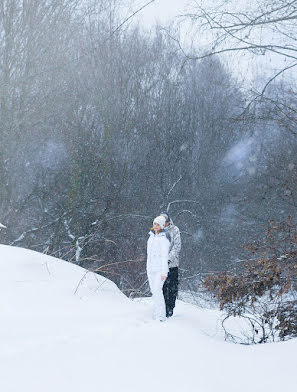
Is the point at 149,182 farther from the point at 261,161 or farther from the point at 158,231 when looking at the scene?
the point at 158,231

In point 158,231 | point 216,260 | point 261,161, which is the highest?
point 261,161

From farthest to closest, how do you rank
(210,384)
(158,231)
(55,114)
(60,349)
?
(55,114) < (158,231) < (60,349) < (210,384)

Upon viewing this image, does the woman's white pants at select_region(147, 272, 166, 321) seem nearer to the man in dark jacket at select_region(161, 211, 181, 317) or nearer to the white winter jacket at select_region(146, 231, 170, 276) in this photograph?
the white winter jacket at select_region(146, 231, 170, 276)

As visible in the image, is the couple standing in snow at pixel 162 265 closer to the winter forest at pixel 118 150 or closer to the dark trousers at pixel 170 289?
the dark trousers at pixel 170 289

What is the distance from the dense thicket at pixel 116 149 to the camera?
16.8 meters

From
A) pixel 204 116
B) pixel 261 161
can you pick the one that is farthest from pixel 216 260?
pixel 204 116

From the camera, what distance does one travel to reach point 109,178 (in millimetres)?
20328

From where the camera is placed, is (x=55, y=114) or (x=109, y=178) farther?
(x=109, y=178)

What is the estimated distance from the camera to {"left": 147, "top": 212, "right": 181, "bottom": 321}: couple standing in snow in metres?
6.88

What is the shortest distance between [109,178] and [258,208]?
331 inches

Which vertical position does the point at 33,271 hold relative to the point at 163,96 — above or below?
below

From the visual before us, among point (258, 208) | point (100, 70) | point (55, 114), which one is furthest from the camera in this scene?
point (258, 208)

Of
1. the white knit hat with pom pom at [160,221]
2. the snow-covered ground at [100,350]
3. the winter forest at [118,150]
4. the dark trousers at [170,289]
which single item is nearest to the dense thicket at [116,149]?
the winter forest at [118,150]

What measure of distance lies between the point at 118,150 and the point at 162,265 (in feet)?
47.3
